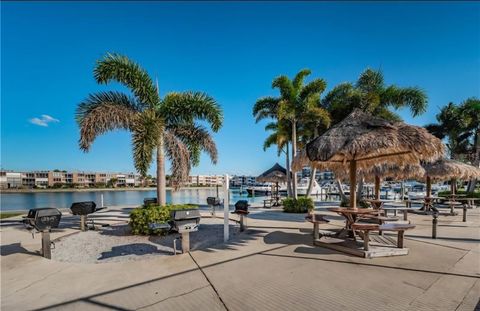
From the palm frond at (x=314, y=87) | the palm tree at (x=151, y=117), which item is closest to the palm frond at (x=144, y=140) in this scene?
the palm tree at (x=151, y=117)

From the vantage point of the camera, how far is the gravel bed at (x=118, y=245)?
231 inches

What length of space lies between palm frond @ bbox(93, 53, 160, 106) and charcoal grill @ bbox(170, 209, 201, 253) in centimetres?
483

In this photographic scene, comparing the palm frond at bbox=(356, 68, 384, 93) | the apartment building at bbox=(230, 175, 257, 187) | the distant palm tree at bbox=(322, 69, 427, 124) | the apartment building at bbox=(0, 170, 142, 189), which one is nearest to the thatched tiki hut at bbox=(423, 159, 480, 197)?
the distant palm tree at bbox=(322, 69, 427, 124)

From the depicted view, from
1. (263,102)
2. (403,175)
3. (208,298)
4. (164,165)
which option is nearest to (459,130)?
(403,175)

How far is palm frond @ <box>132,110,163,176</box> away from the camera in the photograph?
7059 millimetres

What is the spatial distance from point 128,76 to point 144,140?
107 inches

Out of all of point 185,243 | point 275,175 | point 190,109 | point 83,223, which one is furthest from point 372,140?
point 275,175

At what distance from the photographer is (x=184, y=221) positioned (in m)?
5.62

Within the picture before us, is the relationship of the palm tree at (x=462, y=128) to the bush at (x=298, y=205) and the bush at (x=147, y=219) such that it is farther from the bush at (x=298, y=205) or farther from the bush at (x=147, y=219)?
the bush at (x=147, y=219)

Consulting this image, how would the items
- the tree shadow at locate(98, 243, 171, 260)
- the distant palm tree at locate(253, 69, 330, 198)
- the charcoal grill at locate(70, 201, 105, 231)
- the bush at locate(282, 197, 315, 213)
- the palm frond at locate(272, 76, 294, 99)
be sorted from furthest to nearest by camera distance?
the palm frond at locate(272, 76, 294, 99) < the distant palm tree at locate(253, 69, 330, 198) < the bush at locate(282, 197, 315, 213) < the charcoal grill at locate(70, 201, 105, 231) < the tree shadow at locate(98, 243, 171, 260)

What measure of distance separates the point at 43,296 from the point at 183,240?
2.63m

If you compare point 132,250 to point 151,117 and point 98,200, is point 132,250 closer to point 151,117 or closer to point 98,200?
point 151,117

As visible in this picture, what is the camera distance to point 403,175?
43.2 ft

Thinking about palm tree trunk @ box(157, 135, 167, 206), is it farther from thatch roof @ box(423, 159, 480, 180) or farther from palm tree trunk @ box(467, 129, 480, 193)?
palm tree trunk @ box(467, 129, 480, 193)
